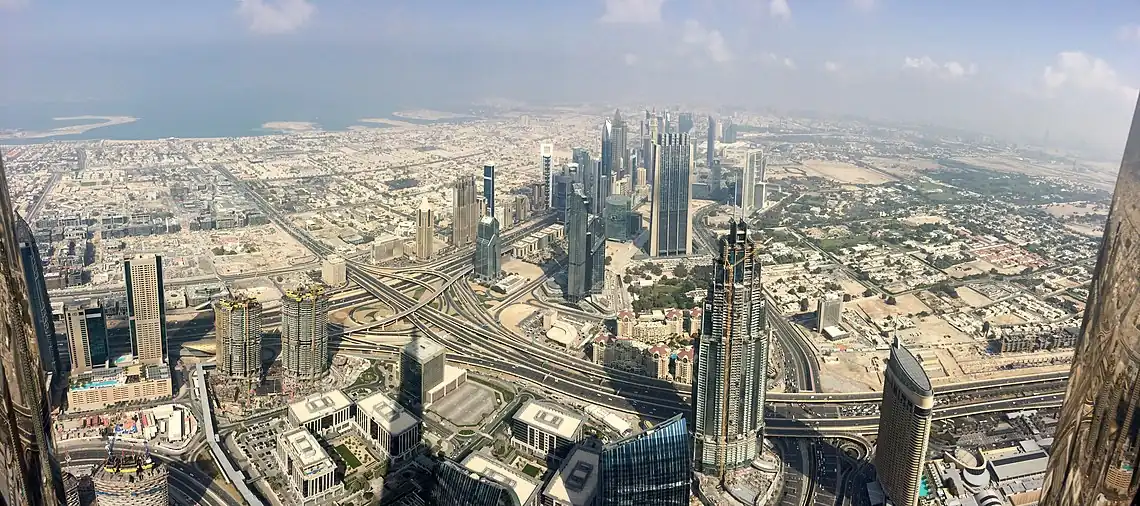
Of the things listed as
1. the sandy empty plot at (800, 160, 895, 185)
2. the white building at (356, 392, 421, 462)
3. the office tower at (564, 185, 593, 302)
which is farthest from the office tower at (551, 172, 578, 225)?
the white building at (356, 392, 421, 462)

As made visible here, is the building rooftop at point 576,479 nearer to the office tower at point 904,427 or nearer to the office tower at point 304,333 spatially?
the office tower at point 904,427

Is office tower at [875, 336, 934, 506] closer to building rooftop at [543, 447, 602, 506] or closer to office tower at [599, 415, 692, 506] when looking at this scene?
office tower at [599, 415, 692, 506]

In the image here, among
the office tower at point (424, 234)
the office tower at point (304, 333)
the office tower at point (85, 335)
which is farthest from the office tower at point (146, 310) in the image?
the office tower at point (424, 234)

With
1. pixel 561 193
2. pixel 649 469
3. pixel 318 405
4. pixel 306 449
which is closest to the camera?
pixel 649 469

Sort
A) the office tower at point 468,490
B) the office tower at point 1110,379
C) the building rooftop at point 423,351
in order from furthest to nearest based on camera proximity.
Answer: the building rooftop at point 423,351 → the office tower at point 468,490 → the office tower at point 1110,379

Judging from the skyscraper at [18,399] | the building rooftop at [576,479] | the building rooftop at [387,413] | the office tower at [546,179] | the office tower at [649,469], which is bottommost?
the building rooftop at [576,479]

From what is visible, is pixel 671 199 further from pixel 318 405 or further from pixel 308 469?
pixel 308 469

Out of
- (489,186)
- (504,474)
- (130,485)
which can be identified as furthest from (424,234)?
(130,485)
